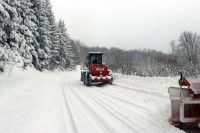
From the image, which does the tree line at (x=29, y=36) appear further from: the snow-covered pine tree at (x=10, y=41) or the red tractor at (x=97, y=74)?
the red tractor at (x=97, y=74)

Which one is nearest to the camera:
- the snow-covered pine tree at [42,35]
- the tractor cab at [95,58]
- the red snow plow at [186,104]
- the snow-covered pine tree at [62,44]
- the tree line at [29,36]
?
the red snow plow at [186,104]

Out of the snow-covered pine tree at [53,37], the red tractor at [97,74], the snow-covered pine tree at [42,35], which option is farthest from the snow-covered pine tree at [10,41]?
the snow-covered pine tree at [53,37]

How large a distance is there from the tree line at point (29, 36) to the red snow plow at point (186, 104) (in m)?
14.1

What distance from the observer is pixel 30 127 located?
8375 millimetres

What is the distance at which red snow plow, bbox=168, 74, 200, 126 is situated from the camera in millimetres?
7379

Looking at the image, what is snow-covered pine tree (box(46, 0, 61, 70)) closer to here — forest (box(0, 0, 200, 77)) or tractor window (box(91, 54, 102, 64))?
forest (box(0, 0, 200, 77))

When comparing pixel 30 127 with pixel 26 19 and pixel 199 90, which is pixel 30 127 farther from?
pixel 26 19

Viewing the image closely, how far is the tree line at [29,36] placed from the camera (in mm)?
23203

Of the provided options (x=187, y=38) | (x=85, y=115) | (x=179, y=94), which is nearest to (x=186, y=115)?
(x=179, y=94)

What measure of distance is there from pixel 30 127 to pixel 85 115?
2171 mm

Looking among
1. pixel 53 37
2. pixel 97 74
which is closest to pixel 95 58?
pixel 97 74

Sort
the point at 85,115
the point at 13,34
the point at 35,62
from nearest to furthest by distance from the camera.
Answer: the point at 85,115, the point at 13,34, the point at 35,62

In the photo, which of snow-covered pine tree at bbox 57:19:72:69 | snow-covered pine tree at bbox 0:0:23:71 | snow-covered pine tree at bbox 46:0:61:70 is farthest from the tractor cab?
snow-covered pine tree at bbox 57:19:72:69

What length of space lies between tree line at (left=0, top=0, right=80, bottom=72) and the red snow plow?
1414 cm
